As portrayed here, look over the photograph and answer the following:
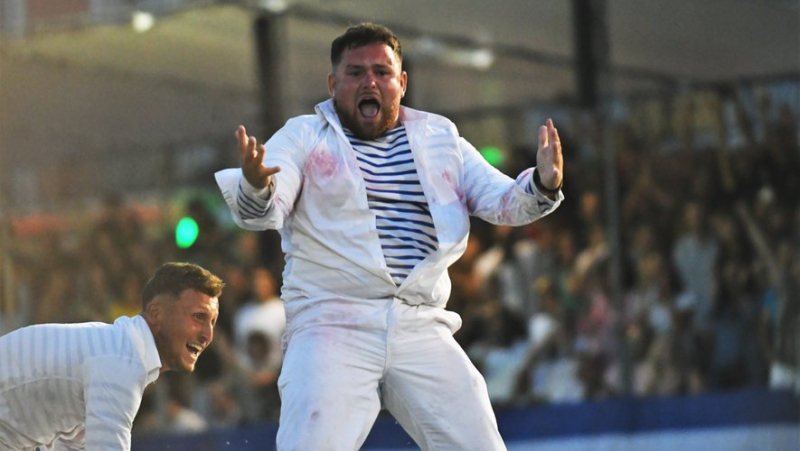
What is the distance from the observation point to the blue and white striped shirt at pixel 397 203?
5.71m

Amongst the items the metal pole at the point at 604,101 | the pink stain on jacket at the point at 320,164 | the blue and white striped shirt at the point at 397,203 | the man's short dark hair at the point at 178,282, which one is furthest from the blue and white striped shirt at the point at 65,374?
the metal pole at the point at 604,101

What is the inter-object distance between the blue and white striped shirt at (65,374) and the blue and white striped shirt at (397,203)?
964 mm

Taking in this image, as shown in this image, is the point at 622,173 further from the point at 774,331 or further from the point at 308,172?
the point at 308,172

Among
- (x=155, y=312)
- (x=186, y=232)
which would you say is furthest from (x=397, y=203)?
(x=186, y=232)

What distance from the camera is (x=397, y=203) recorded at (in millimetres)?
5777

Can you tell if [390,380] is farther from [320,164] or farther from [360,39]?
[360,39]

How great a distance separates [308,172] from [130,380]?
101cm

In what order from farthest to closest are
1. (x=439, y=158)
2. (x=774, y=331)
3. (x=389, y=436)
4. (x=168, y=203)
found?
(x=168, y=203) < (x=389, y=436) < (x=774, y=331) < (x=439, y=158)

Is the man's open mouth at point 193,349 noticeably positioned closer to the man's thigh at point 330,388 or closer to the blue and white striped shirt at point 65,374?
the blue and white striped shirt at point 65,374

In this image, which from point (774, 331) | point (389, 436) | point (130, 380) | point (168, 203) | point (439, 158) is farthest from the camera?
point (168, 203)

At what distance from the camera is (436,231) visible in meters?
5.73

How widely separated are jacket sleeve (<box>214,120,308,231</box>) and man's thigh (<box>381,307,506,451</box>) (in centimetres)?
63

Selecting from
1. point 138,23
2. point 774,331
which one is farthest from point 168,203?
point 774,331

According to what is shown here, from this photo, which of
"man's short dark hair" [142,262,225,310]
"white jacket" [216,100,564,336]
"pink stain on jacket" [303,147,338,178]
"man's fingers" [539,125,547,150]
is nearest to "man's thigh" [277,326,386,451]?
"white jacket" [216,100,564,336]
